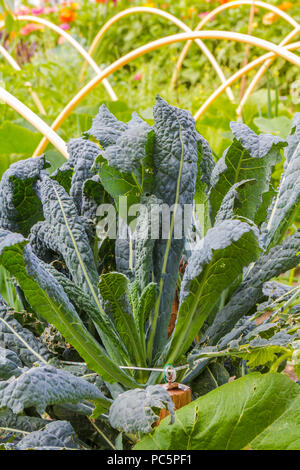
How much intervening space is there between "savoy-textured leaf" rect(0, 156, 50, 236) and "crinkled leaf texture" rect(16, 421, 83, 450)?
246mm

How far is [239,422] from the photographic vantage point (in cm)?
42

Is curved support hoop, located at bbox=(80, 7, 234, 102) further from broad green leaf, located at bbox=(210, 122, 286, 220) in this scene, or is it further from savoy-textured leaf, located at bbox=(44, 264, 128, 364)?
savoy-textured leaf, located at bbox=(44, 264, 128, 364)

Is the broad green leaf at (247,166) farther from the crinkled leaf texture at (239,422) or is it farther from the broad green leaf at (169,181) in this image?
the crinkled leaf texture at (239,422)

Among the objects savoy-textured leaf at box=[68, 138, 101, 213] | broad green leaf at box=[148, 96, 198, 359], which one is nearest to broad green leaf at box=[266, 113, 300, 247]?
broad green leaf at box=[148, 96, 198, 359]

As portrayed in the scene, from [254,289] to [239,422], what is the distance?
0.15 meters

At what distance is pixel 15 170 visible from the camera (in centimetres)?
53

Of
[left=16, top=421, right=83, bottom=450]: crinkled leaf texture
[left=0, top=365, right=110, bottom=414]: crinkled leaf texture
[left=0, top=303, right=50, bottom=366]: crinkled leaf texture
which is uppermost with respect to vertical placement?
[left=0, top=365, right=110, bottom=414]: crinkled leaf texture

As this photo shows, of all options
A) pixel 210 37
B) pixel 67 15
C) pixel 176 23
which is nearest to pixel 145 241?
pixel 210 37

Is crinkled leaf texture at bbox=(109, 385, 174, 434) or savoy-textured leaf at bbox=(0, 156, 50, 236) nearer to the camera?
crinkled leaf texture at bbox=(109, 385, 174, 434)

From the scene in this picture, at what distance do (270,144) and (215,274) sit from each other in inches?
6.7

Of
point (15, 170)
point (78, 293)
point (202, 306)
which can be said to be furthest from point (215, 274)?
point (15, 170)

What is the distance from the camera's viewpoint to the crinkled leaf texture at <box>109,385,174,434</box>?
36cm

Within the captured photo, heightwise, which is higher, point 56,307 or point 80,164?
point 80,164

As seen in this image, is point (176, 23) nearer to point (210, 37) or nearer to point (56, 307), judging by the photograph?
point (210, 37)
